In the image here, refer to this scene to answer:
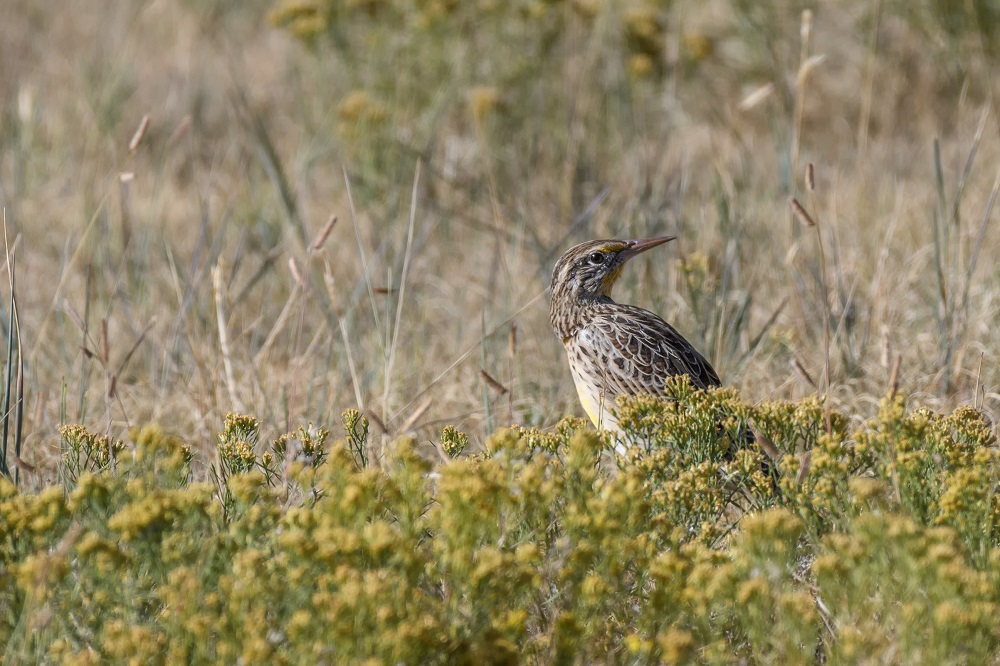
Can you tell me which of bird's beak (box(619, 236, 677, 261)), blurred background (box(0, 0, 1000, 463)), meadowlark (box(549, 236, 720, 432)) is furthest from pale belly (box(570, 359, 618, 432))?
bird's beak (box(619, 236, 677, 261))

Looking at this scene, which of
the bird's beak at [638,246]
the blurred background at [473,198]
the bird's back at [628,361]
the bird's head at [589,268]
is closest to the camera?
the bird's back at [628,361]

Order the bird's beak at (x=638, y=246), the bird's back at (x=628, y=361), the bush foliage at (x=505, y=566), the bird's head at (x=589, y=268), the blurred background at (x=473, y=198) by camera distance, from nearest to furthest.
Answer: the bush foliage at (x=505, y=566) < the bird's back at (x=628, y=361) < the bird's beak at (x=638, y=246) < the bird's head at (x=589, y=268) < the blurred background at (x=473, y=198)

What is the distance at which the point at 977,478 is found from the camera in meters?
3.14

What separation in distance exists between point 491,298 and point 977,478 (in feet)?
10.2

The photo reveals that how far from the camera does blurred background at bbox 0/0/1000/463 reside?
5.11 m

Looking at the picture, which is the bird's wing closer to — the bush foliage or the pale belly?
the pale belly

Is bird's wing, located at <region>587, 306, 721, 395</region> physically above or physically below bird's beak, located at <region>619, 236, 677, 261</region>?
below

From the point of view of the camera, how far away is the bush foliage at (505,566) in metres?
2.64

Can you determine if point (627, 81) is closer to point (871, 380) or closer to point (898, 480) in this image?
point (871, 380)

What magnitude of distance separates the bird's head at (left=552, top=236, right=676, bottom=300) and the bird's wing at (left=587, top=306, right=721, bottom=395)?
255mm

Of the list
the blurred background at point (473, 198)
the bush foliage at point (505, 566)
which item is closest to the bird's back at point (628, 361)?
the blurred background at point (473, 198)

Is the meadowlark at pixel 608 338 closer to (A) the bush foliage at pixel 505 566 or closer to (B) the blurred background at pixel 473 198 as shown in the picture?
(B) the blurred background at pixel 473 198

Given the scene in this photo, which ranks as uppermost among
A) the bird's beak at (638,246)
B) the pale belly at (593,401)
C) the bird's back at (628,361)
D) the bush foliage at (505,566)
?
the bird's beak at (638,246)

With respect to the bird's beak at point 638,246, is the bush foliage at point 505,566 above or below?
below
